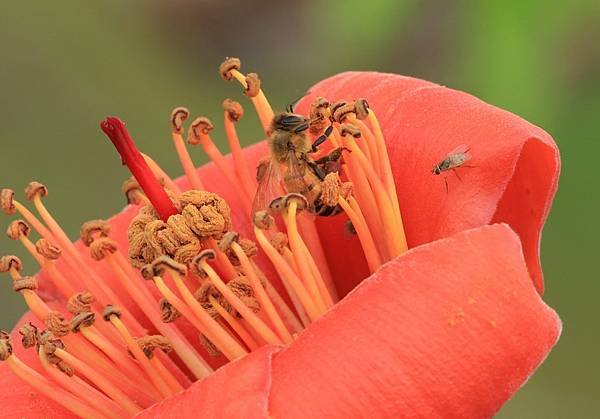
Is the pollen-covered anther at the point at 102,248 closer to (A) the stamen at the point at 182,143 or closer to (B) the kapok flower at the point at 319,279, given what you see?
(B) the kapok flower at the point at 319,279

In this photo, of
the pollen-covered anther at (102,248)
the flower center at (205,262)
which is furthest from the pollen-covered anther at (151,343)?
the pollen-covered anther at (102,248)

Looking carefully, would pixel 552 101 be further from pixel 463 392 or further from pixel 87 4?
pixel 87 4

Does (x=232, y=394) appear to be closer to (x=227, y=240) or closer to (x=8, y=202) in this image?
(x=227, y=240)

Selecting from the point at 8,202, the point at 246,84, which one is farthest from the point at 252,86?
the point at 8,202

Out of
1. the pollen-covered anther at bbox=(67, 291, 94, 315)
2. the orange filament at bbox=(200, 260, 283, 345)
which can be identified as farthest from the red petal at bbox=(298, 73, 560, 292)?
the pollen-covered anther at bbox=(67, 291, 94, 315)

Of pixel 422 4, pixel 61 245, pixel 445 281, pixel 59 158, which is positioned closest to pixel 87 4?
pixel 59 158

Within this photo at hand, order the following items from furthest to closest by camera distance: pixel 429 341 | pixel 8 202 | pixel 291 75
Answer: pixel 291 75 < pixel 8 202 < pixel 429 341

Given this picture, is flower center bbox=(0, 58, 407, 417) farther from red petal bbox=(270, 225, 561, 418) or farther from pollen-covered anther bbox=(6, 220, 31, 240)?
red petal bbox=(270, 225, 561, 418)
